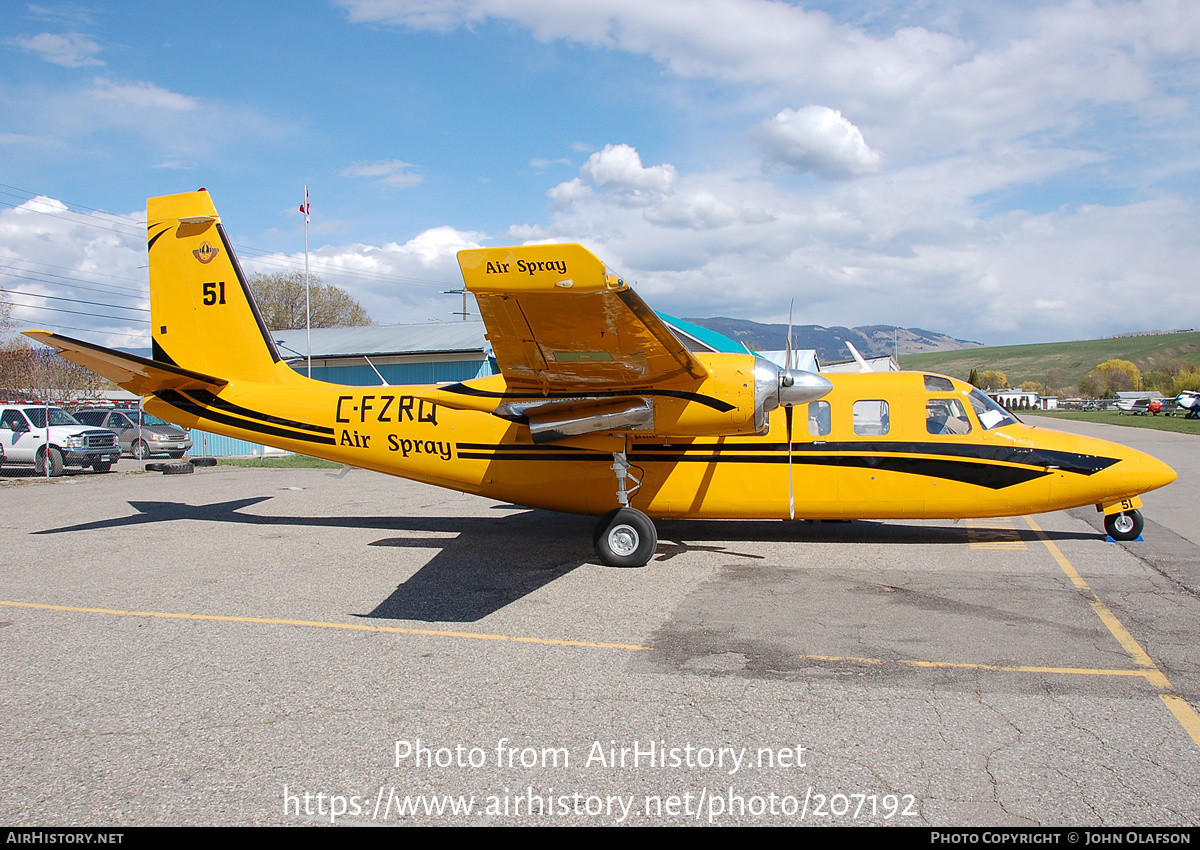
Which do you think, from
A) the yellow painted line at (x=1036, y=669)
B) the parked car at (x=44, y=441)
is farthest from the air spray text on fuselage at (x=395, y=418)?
the parked car at (x=44, y=441)

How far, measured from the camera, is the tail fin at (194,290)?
11.5 m

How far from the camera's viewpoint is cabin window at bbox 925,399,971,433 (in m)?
9.68

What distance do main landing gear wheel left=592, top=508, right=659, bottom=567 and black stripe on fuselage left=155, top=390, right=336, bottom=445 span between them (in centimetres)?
481

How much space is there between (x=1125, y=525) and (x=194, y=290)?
46.2 ft

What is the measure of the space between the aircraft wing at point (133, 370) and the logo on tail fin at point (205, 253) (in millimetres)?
1745

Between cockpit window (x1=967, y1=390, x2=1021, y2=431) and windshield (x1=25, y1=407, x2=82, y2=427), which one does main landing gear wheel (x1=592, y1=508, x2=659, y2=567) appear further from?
windshield (x1=25, y1=407, x2=82, y2=427)

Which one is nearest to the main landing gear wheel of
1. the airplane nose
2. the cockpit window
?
the cockpit window

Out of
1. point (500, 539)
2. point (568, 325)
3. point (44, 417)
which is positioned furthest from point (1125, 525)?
point (44, 417)

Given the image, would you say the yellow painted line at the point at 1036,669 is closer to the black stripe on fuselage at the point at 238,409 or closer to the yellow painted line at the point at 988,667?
the yellow painted line at the point at 988,667

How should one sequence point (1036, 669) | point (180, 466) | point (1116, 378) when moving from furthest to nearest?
point (1116, 378), point (180, 466), point (1036, 669)

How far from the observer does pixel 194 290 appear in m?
11.5

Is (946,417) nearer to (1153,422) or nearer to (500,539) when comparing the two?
(500,539)

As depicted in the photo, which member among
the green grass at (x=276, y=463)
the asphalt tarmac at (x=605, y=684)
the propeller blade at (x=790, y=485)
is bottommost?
the green grass at (x=276, y=463)
